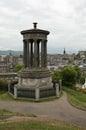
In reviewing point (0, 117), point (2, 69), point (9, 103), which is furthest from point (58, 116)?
point (2, 69)

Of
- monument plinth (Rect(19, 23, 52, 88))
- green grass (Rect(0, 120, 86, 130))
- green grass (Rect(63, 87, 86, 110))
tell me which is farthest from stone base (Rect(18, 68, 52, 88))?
green grass (Rect(0, 120, 86, 130))

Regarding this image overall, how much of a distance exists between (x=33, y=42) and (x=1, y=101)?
1031 cm

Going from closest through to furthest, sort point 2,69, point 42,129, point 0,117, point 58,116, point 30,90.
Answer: point 42,129 < point 0,117 < point 58,116 < point 30,90 < point 2,69

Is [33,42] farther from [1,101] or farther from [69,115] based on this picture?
[69,115]

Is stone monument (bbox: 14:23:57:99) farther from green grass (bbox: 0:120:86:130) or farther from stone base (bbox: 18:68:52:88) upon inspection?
green grass (bbox: 0:120:86:130)

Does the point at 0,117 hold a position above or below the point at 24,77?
below

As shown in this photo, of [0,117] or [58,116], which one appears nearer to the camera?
[0,117]

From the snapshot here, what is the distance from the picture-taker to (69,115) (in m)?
19.5

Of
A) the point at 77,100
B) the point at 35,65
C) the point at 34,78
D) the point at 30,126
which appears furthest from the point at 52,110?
the point at 35,65

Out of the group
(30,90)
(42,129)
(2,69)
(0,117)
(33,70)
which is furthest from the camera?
(2,69)

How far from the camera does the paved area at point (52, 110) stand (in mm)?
18594

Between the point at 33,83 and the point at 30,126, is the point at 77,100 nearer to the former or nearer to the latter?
the point at 33,83

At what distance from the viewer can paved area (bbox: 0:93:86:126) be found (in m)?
18.6

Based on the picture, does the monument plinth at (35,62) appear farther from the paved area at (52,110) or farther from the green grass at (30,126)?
the green grass at (30,126)
